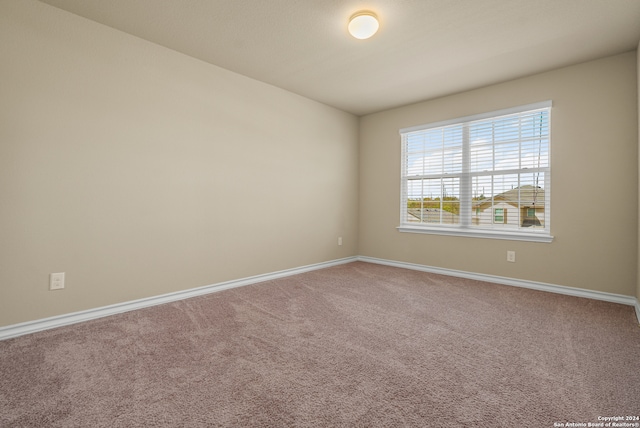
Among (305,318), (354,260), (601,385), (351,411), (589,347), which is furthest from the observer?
(354,260)

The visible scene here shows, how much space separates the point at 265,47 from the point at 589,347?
3.37m

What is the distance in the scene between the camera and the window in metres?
3.34

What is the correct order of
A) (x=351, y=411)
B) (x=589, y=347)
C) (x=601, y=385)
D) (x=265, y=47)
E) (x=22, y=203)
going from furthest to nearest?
(x=265, y=47)
(x=22, y=203)
(x=589, y=347)
(x=601, y=385)
(x=351, y=411)

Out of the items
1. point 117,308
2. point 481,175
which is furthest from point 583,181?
point 117,308

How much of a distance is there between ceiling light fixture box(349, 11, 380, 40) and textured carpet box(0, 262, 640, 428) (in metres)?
2.25

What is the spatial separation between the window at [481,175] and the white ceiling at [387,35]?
1.90 ft

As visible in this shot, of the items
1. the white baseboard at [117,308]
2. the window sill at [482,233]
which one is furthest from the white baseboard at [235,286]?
the window sill at [482,233]

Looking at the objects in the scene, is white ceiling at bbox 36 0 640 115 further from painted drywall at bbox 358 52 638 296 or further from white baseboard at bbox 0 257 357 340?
white baseboard at bbox 0 257 357 340

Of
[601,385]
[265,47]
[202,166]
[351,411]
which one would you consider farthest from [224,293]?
[601,385]

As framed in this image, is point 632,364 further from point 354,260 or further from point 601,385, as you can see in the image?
point 354,260

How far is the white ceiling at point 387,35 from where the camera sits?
221 centimetres

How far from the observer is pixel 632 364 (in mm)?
1729

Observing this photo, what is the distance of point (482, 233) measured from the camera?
369 centimetres

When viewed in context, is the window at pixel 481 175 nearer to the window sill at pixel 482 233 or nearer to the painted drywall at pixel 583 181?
the window sill at pixel 482 233
